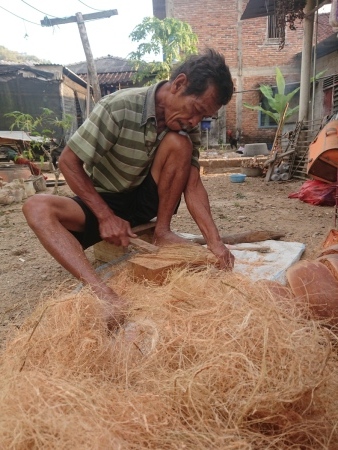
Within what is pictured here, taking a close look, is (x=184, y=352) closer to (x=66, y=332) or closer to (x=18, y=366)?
(x=66, y=332)

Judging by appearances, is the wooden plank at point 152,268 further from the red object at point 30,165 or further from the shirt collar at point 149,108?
the red object at point 30,165

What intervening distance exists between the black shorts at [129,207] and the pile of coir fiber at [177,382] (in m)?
0.85

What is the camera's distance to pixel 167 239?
2416 millimetres

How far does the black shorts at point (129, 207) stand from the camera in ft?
7.43

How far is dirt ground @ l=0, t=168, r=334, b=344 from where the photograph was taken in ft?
8.12

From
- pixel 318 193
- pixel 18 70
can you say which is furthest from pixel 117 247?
pixel 18 70

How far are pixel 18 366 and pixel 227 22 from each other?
16.9 m

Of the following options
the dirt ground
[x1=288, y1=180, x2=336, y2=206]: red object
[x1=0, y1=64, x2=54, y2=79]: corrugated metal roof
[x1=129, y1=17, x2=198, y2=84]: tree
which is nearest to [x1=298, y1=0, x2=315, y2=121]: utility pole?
the dirt ground

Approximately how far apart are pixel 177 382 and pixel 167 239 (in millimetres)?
1456

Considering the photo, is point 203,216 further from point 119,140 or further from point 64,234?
point 64,234

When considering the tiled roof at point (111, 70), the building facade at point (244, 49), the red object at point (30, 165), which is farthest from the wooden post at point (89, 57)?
the building facade at point (244, 49)

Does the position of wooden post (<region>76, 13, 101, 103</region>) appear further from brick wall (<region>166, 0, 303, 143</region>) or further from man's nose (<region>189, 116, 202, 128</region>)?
man's nose (<region>189, 116, 202, 128</region>)

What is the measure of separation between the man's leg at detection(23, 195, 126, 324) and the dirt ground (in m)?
0.15

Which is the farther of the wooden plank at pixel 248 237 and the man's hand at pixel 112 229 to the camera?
the wooden plank at pixel 248 237
